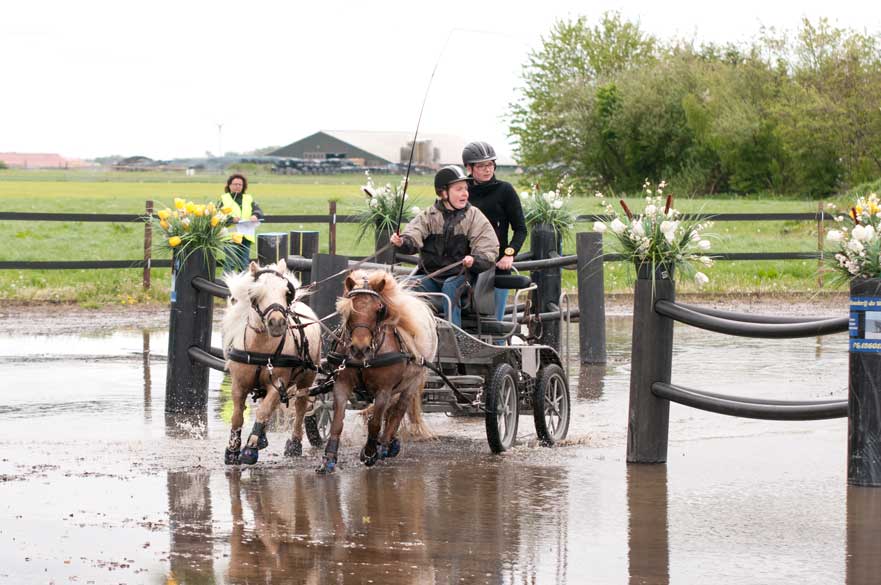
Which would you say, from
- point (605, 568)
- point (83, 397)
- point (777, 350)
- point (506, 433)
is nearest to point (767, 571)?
point (605, 568)

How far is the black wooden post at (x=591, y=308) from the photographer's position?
1519cm

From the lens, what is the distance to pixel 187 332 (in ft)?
37.6

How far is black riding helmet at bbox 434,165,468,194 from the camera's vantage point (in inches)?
398

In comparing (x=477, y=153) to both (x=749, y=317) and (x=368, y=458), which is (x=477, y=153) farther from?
(x=368, y=458)

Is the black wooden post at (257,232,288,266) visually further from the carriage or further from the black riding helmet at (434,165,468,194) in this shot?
the black riding helmet at (434,165,468,194)

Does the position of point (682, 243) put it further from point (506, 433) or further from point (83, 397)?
point (83, 397)

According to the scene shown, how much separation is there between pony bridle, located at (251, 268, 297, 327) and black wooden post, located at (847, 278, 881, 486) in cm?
347

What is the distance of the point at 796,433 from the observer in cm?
1055

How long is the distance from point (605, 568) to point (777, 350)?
10.6 m

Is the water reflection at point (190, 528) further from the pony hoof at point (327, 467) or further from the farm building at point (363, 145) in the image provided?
the farm building at point (363, 145)

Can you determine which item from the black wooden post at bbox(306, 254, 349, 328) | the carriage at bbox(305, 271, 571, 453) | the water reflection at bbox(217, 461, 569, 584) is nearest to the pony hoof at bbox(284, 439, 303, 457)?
the carriage at bbox(305, 271, 571, 453)

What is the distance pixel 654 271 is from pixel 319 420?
111 inches

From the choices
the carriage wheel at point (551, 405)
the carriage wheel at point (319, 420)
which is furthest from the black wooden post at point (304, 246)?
the carriage wheel at point (551, 405)

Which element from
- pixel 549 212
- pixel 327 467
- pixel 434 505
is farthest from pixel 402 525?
pixel 549 212
